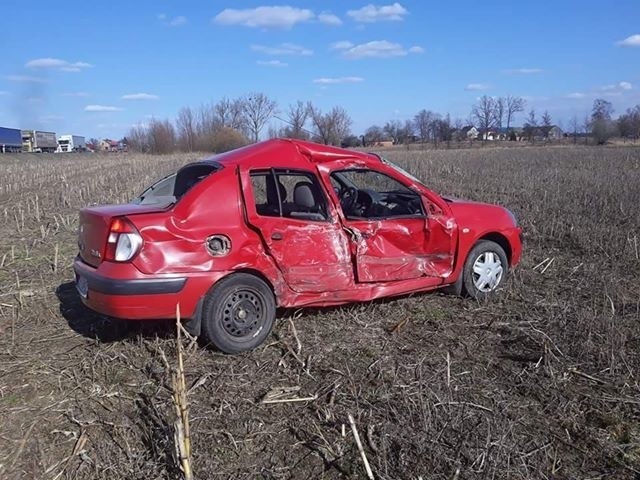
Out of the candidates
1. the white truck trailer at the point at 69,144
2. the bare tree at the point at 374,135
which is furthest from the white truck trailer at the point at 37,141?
the bare tree at the point at 374,135

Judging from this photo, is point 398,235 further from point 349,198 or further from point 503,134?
point 503,134

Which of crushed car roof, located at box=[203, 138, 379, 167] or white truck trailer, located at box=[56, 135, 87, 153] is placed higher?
white truck trailer, located at box=[56, 135, 87, 153]

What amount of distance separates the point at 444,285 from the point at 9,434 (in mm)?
3925

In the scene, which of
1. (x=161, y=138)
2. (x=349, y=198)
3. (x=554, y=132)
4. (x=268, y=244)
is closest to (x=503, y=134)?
(x=554, y=132)

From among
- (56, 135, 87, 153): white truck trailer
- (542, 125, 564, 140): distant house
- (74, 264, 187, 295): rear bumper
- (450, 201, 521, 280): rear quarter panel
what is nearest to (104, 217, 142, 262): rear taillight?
(74, 264, 187, 295): rear bumper

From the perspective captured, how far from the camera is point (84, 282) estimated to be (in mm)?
4625

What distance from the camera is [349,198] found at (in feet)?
19.6

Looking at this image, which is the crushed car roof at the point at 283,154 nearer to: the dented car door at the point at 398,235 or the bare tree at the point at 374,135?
the dented car door at the point at 398,235

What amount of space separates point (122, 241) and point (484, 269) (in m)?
3.60

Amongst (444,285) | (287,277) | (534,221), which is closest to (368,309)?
(444,285)

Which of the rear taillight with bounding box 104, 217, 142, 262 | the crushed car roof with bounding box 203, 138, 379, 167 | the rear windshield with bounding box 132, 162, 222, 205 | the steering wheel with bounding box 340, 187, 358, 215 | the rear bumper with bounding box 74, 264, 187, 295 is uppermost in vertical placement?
the crushed car roof with bounding box 203, 138, 379, 167

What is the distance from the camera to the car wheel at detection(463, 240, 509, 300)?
19.2ft

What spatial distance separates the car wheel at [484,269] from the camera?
19.2 ft

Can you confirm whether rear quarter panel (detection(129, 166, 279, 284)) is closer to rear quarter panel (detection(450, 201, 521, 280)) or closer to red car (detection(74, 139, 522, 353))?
red car (detection(74, 139, 522, 353))
